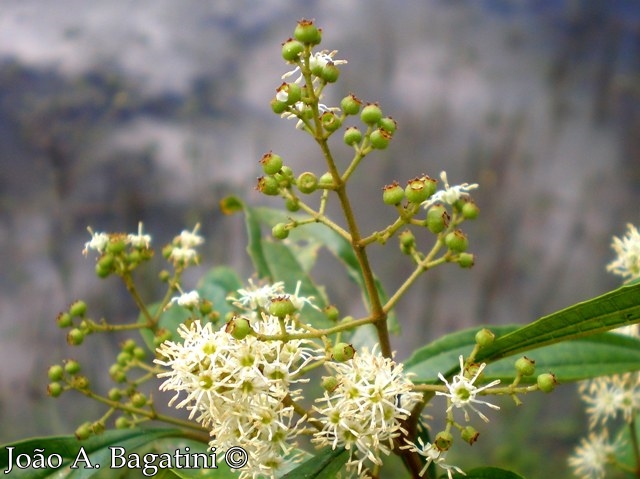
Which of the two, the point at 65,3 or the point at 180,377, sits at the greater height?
the point at 65,3

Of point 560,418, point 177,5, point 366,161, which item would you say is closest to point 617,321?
point 366,161

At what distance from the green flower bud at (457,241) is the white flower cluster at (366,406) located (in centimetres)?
12

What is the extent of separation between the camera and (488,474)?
0.67 meters

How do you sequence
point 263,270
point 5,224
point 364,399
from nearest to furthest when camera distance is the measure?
point 364,399 → point 263,270 → point 5,224

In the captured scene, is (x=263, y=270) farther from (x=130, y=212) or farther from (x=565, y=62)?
(x=565, y=62)

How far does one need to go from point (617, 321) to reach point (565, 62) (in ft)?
7.25

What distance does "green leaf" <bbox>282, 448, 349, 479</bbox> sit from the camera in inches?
23.5

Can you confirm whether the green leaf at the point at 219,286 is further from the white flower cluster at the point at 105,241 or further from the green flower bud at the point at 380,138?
the green flower bud at the point at 380,138

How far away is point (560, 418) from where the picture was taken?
2475 millimetres

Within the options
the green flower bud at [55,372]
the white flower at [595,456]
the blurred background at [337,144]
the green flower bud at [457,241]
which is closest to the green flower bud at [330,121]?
the green flower bud at [457,241]

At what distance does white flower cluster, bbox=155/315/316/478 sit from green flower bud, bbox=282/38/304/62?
0.75ft

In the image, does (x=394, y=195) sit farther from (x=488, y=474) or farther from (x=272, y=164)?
(x=488, y=474)

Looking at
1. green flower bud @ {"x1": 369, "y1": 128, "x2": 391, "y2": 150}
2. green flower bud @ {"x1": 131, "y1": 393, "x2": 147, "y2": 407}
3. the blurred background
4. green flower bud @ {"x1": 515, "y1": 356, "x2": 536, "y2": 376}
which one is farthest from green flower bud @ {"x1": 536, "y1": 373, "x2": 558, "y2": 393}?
the blurred background

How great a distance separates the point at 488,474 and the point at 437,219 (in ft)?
0.90
